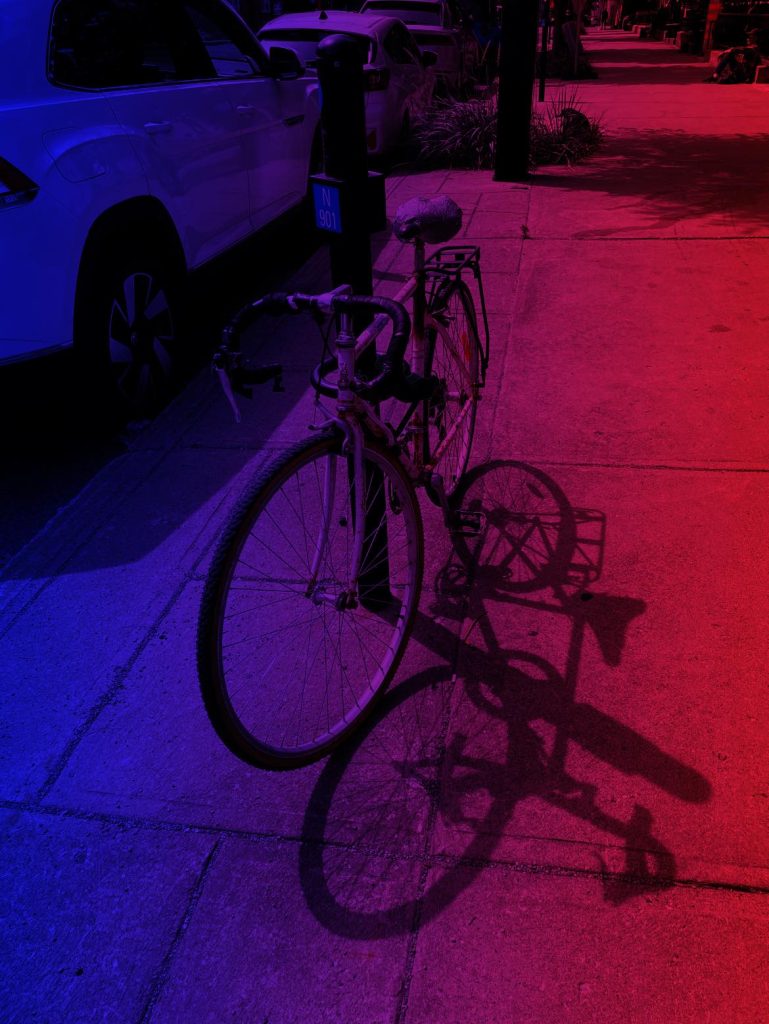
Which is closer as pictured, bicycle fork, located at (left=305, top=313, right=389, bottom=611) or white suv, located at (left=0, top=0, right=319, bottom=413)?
bicycle fork, located at (left=305, top=313, right=389, bottom=611)

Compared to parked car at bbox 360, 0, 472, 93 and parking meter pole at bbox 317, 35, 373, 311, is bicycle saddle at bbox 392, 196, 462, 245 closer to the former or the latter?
parking meter pole at bbox 317, 35, 373, 311

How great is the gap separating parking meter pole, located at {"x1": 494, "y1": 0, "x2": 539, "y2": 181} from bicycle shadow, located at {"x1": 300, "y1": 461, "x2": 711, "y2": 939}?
6708 mm

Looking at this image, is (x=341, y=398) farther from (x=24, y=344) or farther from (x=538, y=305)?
(x=538, y=305)

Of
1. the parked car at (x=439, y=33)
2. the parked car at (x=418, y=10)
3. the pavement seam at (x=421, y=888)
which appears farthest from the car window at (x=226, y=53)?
the parked car at (x=418, y=10)

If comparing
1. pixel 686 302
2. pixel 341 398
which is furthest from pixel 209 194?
pixel 341 398

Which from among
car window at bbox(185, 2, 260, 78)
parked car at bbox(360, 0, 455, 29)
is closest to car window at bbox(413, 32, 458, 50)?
parked car at bbox(360, 0, 455, 29)

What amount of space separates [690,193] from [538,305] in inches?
141

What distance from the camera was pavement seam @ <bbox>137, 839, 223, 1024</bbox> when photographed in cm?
206

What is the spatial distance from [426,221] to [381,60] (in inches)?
333

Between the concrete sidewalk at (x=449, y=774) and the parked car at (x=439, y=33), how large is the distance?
415 inches

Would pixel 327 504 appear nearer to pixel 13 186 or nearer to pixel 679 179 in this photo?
pixel 13 186

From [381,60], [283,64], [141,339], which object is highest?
[283,64]

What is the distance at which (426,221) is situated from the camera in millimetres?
2943

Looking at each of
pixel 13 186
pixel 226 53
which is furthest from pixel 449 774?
pixel 226 53
